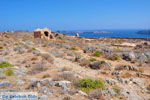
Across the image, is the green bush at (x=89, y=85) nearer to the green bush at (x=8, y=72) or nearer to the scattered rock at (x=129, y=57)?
the green bush at (x=8, y=72)

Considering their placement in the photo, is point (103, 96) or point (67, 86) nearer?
point (103, 96)

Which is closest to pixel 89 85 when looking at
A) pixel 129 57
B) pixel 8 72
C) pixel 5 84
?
pixel 5 84

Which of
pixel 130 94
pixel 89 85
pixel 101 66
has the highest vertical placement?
pixel 89 85

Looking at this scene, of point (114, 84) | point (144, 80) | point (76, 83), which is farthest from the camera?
point (144, 80)

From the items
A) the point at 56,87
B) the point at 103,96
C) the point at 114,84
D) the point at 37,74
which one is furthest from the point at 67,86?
the point at 37,74

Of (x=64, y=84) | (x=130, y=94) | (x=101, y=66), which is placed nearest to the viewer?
(x=130, y=94)

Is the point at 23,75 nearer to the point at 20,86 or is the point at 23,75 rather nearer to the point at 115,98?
the point at 20,86

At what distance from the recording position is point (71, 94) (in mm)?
7574

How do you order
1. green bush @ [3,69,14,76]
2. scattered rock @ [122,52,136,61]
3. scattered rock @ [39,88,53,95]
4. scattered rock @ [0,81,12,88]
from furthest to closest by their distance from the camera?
scattered rock @ [122,52,136,61] < green bush @ [3,69,14,76] < scattered rock @ [0,81,12,88] < scattered rock @ [39,88,53,95]

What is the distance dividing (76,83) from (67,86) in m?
0.55

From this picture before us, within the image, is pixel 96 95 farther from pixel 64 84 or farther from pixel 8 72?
pixel 8 72

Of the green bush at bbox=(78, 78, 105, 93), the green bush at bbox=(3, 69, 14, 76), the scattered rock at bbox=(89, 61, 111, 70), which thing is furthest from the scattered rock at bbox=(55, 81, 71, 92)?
the scattered rock at bbox=(89, 61, 111, 70)

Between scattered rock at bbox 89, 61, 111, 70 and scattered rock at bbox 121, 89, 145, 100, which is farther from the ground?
scattered rock at bbox 89, 61, 111, 70

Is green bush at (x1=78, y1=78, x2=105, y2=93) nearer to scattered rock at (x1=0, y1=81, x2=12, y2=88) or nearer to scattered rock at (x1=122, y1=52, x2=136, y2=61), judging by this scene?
scattered rock at (x1=0, y1=81, x2=12, y2=88)
